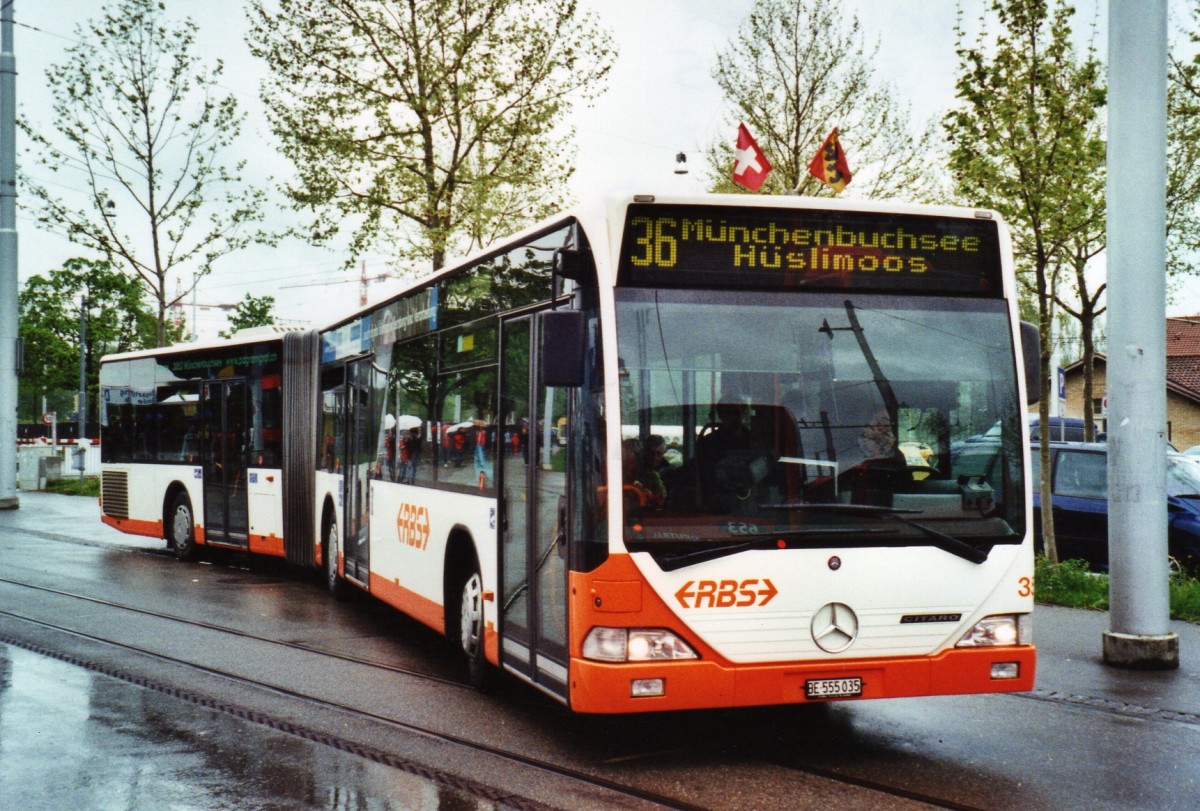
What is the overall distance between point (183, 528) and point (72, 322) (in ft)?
219

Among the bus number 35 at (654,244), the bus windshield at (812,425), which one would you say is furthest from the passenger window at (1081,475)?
the bus number 35 at (654,244)

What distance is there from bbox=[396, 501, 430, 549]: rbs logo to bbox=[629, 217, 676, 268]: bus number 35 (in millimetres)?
3751

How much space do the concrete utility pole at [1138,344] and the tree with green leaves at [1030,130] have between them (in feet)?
12.0

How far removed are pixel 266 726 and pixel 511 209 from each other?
16.7m

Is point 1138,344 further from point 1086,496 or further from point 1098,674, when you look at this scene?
point 1086,496

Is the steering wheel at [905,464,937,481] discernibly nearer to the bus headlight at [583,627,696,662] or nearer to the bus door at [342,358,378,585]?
the bus headlight at [583,627,696,662]

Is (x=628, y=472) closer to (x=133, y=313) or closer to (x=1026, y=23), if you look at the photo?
(x=1026, y=23)

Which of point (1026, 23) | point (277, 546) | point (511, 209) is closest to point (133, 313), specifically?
point (511, 209)

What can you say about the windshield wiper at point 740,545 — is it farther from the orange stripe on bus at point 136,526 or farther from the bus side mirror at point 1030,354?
the orange stripe on bus at point 136,526

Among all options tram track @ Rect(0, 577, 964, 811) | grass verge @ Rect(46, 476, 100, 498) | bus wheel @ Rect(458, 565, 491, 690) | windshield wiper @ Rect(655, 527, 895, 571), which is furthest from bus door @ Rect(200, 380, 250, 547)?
grass verge @ Rect(46, 476, 100, 498)

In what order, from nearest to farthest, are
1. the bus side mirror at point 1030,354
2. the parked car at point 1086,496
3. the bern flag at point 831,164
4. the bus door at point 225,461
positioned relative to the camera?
the bus side mirror at point 1030,354 → the bern flag at point 831,164 → the parked car at point 1086,496 → the bus door at point 225,461

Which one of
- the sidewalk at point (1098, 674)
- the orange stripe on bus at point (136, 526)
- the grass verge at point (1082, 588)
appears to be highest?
the orange stripe on bus at point (136, 526)

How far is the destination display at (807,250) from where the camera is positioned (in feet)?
20.7

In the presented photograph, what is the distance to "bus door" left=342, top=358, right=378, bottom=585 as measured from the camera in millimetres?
11773
